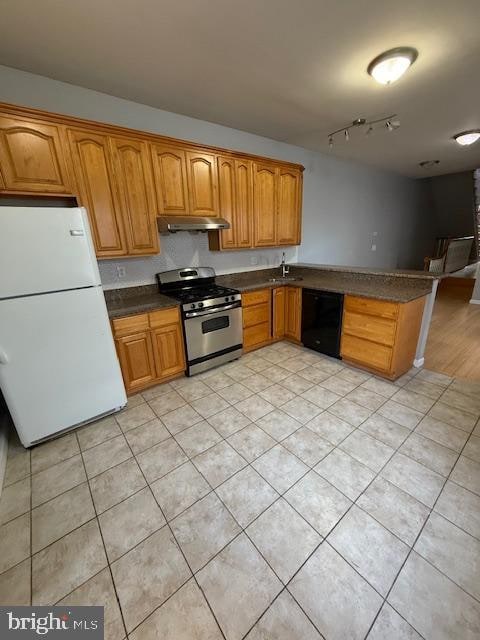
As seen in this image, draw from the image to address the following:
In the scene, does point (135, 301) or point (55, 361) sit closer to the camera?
point (55, 361)

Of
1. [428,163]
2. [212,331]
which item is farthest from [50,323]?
[428,163]

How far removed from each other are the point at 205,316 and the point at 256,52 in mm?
2189

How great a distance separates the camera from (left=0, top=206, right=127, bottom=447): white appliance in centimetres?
168

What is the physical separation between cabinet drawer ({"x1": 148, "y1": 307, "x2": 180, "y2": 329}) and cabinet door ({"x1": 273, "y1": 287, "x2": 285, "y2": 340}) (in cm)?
146

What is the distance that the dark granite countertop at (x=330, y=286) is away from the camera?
2.54 meters

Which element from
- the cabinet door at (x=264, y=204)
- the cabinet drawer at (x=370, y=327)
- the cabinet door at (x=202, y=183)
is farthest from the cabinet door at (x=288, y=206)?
the cabinet drawer at (x=370, y=327)

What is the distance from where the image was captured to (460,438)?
1.94 metres

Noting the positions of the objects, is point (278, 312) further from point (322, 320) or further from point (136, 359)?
point (136, 359)

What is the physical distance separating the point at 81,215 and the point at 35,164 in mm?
607

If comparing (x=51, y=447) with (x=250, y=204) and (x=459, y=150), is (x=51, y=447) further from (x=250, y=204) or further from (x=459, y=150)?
(x=459, y=150)

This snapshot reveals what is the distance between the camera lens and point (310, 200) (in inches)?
167

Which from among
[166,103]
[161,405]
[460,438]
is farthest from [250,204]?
[460,438]

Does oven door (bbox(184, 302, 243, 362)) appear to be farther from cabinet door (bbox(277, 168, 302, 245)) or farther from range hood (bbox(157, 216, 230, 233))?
cabinet door (bbox(277, 168, 302, 245))

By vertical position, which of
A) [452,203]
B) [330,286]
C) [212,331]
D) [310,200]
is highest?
[452,203]
